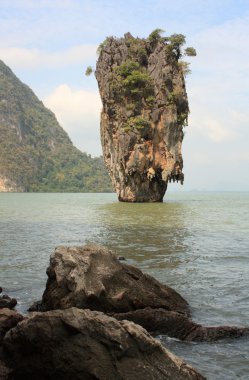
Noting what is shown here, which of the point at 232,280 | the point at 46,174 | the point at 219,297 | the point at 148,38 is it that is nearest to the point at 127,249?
the point at 232,280

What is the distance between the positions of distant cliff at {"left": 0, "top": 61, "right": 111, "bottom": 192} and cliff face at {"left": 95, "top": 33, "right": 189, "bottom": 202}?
→ 91.9 meters

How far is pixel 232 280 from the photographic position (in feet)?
35.4

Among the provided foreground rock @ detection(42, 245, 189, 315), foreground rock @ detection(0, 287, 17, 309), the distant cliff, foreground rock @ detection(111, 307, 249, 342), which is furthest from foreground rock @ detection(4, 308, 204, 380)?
the distant cliff

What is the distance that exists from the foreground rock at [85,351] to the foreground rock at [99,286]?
230cm

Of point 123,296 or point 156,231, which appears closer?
point 123,296

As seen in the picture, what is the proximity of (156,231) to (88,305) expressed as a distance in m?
13.4

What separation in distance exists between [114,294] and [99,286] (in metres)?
0.31

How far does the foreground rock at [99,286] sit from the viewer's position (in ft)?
25.0

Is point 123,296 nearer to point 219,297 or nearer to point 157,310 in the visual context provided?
point 157,310

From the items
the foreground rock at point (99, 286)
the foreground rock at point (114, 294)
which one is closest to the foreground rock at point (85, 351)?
the foreground rock at point (114, 294)

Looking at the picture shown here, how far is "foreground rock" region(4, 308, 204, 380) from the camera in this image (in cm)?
476

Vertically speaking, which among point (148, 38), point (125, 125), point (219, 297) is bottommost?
point (219, 297)

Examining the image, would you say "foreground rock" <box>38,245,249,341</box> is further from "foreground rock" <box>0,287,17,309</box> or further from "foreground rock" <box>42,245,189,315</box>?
"foreground rock" <box>0,287,17,309</box>

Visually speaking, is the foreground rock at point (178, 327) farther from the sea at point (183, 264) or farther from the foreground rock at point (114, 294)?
the sea at point (183, 264)
